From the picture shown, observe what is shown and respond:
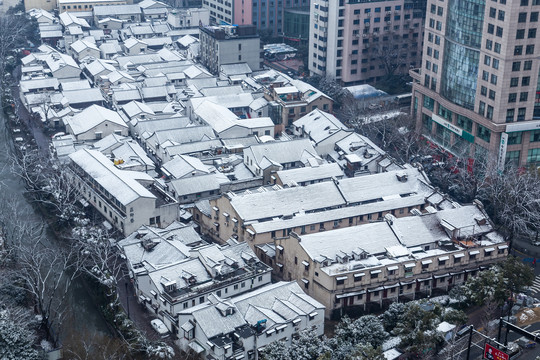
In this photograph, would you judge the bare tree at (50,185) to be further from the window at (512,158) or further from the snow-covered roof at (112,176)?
the window at (512,158)

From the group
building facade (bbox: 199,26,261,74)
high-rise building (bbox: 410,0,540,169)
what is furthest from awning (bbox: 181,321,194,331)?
building facade (bbox: 199,26,261,74)

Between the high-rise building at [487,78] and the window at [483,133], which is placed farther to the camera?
the window at [483,133]

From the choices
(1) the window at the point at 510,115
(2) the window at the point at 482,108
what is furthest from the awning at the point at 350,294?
(2) the window at the point at 482,108

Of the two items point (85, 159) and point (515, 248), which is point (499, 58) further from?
point (85, 159)

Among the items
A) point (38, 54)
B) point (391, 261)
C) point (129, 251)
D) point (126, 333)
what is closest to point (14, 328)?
point (126, 333)

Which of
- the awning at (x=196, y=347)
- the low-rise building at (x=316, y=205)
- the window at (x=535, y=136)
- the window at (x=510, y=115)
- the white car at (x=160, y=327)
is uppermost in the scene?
the window at (x=510, y=115)
